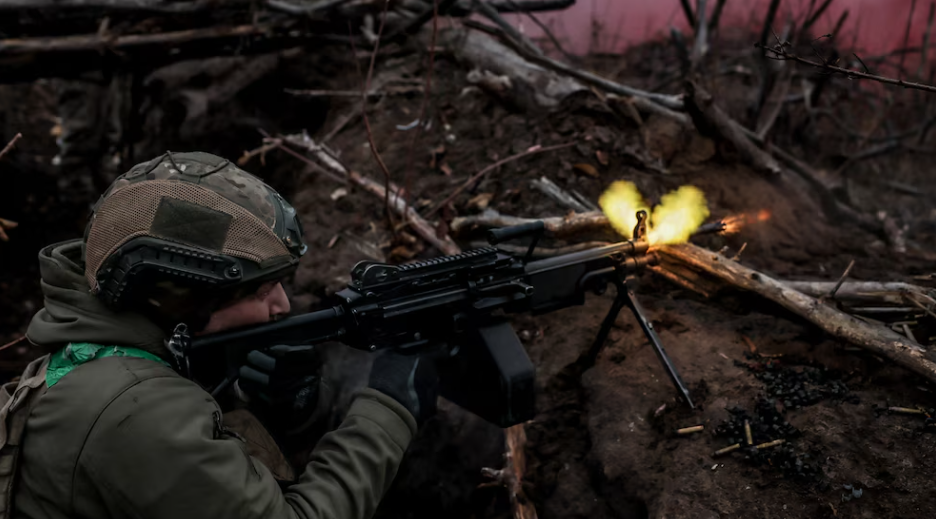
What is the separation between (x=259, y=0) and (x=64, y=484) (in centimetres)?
527

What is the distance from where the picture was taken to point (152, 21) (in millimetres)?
5652

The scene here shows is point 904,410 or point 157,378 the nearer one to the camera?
point 157,378

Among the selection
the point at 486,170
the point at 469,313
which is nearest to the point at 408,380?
the point at 469,313

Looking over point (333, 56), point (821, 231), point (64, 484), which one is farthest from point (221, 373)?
→ point (333, 56)

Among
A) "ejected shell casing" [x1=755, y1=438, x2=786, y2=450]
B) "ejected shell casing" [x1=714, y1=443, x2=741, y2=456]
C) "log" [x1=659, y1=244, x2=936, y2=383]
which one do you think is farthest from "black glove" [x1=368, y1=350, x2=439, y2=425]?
"log" [x1=659, y1=244, x2=936, y2=383]

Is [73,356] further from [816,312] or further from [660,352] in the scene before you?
[816,312]

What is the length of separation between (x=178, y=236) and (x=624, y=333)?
256 centimetres

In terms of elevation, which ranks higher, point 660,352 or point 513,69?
point 513,69

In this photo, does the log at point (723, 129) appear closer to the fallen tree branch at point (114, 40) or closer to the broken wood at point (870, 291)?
the broken wood at point (870, 291)

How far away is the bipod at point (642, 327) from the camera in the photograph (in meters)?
2.90

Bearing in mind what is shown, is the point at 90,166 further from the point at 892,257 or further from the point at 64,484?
the point at 892,257

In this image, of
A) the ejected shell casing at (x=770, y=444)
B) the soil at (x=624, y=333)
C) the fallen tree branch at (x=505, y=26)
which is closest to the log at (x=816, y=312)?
the soil at (x=624, y=333)

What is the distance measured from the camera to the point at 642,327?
3.06 metres

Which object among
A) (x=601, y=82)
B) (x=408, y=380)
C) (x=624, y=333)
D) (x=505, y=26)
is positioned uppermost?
(x=505, y=26)
